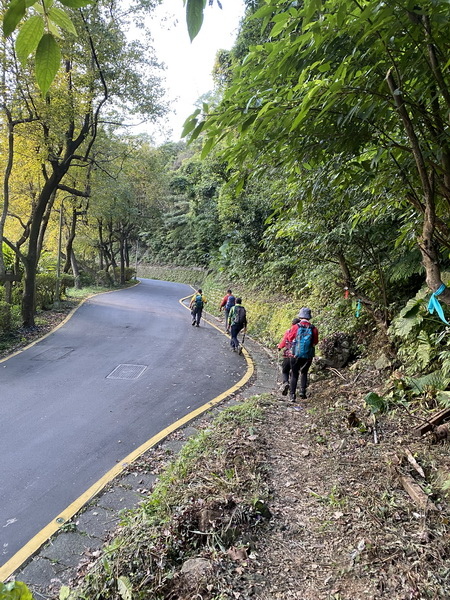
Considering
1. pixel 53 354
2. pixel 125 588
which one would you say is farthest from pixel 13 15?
pixel 53 354

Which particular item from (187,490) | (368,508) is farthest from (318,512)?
(187,490)

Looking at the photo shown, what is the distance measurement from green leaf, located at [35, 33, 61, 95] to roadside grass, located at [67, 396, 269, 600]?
303 centimetres

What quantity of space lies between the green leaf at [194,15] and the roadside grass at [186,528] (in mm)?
3107

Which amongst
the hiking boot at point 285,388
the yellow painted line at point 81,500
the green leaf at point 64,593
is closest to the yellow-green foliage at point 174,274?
the hiking boot at point 285,388

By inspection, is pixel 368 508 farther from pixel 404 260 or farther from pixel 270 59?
pixel 404 260

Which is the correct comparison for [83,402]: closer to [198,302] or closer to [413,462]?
[413,462]

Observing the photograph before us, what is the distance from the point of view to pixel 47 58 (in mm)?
1207

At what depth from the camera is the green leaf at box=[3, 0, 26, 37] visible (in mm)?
1174

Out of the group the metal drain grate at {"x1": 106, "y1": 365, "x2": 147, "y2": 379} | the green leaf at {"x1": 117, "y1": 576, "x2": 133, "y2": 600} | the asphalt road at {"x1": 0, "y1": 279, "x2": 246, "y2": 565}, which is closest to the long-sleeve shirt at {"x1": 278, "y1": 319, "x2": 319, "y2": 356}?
the asphalt road at {"x1": 0, "y1": 279, "x2": 246, "y2": 565}

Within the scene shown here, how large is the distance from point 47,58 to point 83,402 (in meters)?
6.29

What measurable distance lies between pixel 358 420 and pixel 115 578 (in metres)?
3.41

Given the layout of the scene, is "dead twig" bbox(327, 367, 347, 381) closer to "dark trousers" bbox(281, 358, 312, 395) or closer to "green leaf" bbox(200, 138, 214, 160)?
"dark trousers" bbox(281, 358, 312, 395)

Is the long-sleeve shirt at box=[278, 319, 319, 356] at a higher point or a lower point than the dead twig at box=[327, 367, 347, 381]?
higher

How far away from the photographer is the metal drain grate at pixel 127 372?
8102 mm
